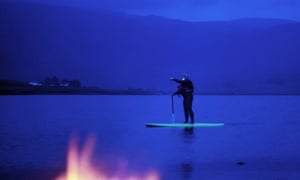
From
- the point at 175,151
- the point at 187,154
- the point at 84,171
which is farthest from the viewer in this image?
the point at 175,151

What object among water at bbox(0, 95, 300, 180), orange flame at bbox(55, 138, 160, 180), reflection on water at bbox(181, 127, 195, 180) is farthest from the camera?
water at bbox(0, 95, 300, 180)

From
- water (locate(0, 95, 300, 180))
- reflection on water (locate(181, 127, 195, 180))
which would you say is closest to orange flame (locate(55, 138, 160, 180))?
water (locate(0, 95, 300, 180))

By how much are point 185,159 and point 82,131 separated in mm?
10853

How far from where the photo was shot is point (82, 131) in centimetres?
2586

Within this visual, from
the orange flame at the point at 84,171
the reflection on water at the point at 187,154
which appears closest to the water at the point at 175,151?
the reflection on water at the point at 187,154

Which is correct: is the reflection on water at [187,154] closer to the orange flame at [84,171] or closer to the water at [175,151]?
the water at [175,151]

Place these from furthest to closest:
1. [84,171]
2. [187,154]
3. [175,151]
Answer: [175,151] < [187,154] < [84,171]

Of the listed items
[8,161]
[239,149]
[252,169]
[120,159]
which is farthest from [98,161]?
[239,149]

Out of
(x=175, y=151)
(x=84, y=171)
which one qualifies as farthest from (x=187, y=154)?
(x=84, y=171)

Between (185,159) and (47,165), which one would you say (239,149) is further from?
(47,165)

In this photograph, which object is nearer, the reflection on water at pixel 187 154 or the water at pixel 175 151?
the reflection on water at pixel 187 154

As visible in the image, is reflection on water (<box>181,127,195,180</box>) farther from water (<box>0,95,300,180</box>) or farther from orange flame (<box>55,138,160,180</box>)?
orange flame (<box>55,138,160,180</box>)

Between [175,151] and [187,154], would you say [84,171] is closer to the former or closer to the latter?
[187,154]

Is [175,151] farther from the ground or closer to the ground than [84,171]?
farther from the ground
